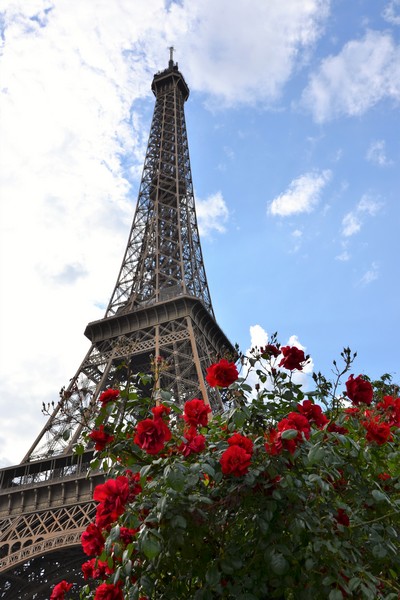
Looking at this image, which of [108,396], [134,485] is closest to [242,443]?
[108,396]

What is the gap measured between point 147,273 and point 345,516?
1431 inches

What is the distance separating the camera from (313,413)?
17.8 ft

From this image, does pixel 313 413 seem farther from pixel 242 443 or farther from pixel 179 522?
pixel 179 522

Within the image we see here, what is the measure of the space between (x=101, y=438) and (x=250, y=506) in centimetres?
158

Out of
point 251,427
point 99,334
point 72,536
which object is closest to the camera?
point 251,427

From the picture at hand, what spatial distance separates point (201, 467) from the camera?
15.6ft

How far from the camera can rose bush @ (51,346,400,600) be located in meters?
4.66

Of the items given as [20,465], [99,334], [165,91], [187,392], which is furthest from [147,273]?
[165,91]

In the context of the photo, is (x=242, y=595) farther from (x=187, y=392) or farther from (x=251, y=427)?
(x=187, y=392)

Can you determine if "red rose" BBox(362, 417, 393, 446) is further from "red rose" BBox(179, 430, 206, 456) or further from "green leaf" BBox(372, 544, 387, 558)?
"red rose" BBox(179, 430, 206, 456)

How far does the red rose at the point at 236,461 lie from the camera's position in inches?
184

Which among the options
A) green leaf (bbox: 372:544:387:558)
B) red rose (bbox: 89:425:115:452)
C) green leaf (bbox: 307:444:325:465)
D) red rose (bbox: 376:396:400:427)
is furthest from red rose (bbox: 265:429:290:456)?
red rose (bbox: 376:396:400:427)

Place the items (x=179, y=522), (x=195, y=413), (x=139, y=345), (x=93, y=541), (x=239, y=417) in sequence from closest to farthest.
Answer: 1. (x=179, y=522)
2. (x=239, y=417)
3. (x=195, y=413)
4. (x=93, y=541)
5. (x=139, y=345)

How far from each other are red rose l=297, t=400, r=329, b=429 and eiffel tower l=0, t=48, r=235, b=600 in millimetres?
2357
